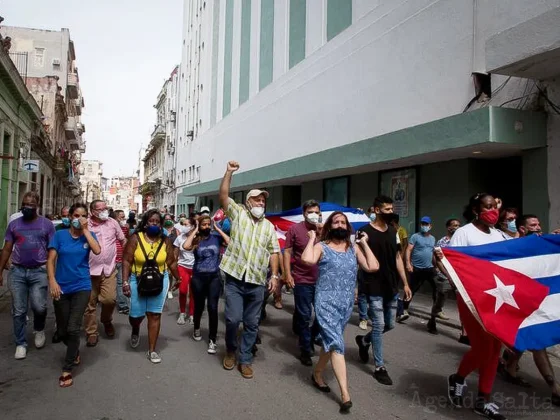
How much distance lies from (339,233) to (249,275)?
1.15 meters

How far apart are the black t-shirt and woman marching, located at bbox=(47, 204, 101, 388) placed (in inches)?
120

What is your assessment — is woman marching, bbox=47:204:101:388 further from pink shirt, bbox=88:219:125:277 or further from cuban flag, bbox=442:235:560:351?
cuban flag, bbox=442:235:560:351

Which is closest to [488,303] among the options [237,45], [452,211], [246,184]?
[452,211]

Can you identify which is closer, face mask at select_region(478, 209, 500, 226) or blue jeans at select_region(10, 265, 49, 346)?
face mask at select_region(478, 209, 500, 226)

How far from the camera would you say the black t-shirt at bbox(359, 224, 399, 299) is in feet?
16.0

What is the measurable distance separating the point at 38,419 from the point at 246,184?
1808 cm

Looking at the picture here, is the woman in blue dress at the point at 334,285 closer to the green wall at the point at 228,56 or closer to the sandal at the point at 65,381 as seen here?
the sandal at the point at 65,381

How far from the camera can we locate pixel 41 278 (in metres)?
5.64

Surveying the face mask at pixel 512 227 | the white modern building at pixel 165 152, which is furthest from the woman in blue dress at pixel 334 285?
the white modern building at pixel 165 152

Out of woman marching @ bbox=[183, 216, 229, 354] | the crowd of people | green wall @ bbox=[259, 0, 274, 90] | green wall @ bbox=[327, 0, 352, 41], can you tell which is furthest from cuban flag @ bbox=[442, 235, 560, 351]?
green wall @ bbox=[259, 0, 274, 90]

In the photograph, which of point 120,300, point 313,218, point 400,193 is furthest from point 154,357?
point 400,193

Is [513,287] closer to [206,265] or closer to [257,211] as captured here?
[257,211]

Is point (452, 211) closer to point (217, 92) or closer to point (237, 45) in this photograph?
point (237, 45)

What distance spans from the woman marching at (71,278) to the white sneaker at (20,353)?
2.81 feet
